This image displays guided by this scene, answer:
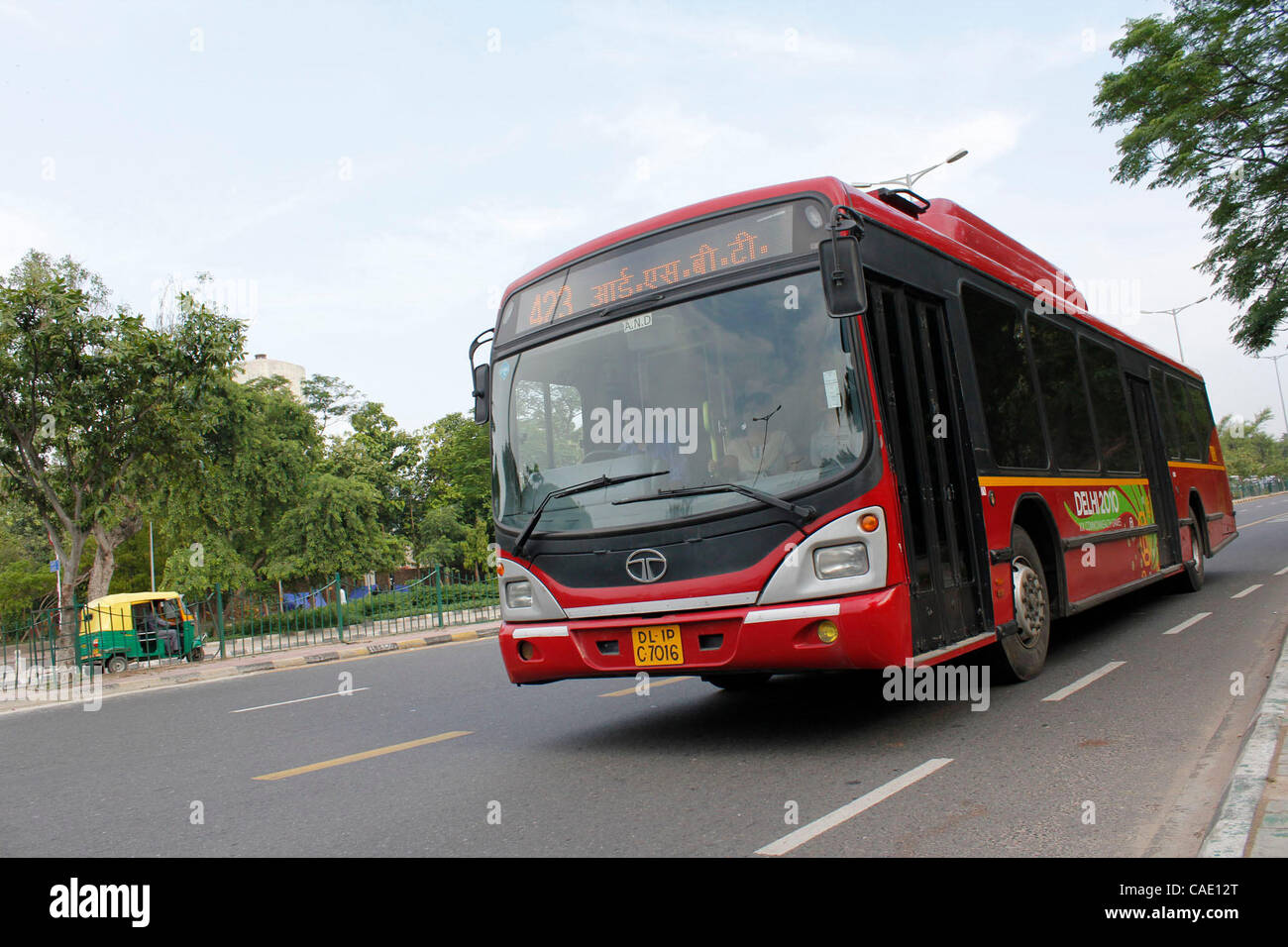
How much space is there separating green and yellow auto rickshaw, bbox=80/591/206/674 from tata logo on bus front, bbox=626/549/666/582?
14387 mm

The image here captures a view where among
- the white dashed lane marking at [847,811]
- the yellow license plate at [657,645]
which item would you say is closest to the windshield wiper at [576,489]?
the yellow license plate at [657,645]

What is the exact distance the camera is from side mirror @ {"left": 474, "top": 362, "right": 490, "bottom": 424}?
683 cm

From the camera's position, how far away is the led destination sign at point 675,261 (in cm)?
567

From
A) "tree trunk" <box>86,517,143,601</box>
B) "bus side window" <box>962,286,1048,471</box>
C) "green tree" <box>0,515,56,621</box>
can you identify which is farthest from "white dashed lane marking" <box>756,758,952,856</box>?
"green tree" <box>0,515,56,621</box>

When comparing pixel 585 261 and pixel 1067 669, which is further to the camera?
pixel 1067 669

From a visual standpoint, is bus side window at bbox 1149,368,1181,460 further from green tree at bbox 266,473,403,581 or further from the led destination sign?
green tree at bbox 266,473,403,581

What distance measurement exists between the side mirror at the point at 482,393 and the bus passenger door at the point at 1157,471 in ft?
25.3
